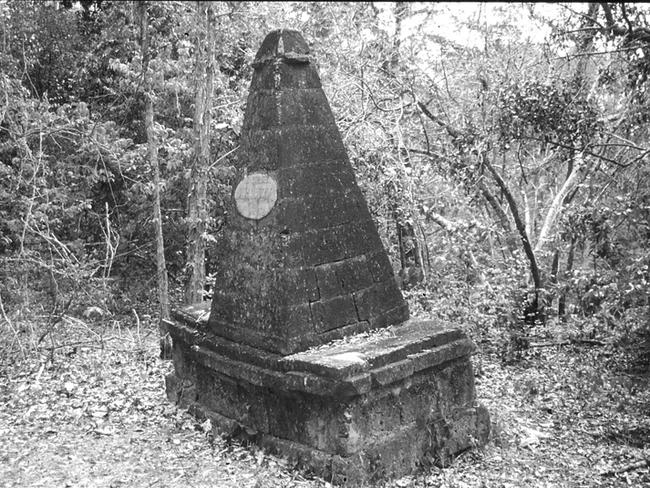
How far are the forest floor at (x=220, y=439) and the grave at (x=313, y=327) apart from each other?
0.89 ft

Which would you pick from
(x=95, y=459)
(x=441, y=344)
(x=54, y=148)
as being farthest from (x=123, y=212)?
(x=441, y=344)

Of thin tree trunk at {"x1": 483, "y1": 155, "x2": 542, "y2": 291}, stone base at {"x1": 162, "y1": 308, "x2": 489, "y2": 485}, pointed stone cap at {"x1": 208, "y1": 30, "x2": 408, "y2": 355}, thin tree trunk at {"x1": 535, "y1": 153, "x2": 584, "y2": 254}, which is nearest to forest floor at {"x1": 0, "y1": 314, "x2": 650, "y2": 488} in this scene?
stone base at {"x1": 162, "y1": 308, "x2": 489, "y2": 485}

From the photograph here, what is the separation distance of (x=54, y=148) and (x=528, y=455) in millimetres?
9288

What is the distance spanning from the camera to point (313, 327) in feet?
16.5

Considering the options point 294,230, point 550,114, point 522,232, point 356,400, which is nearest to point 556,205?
point 522,232

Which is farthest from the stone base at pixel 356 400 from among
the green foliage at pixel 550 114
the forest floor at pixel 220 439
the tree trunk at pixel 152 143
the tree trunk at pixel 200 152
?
the tree trunk at pixel 200 152

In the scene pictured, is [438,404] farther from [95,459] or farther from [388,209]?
[388,209]

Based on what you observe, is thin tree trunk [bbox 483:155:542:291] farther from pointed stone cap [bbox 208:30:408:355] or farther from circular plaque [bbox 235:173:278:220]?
circular plaque [bbox 235:173:278:220]

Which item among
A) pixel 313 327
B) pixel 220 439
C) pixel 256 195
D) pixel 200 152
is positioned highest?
pixel 200 152

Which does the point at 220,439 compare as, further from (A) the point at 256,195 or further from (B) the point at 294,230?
(A) the point at 256,195

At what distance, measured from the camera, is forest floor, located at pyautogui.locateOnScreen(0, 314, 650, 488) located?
193 inches

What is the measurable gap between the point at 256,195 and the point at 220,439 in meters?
2.13

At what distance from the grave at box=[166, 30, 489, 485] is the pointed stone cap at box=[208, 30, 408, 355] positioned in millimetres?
12

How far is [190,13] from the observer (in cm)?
955
